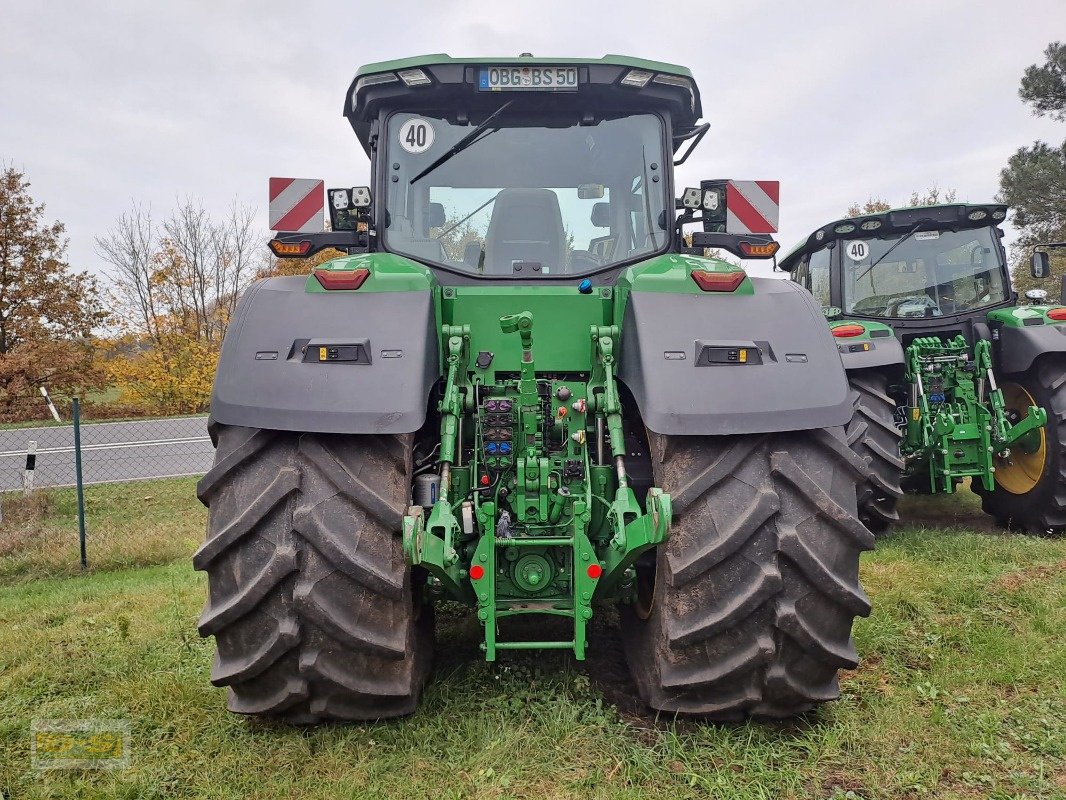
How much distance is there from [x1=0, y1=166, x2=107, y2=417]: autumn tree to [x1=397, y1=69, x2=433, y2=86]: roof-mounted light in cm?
1889

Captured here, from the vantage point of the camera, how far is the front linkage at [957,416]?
5.73 metres

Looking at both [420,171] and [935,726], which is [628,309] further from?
[935,726]

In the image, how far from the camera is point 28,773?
7.99 feet

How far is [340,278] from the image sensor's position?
8.75 feet

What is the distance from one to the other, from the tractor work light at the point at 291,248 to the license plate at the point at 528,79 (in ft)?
3.31

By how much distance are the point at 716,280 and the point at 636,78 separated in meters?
1.01

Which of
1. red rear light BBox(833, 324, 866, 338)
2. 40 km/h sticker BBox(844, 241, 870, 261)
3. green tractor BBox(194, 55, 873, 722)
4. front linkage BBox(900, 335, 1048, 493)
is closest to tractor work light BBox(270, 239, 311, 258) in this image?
green tractor BBox(194, 55, 873, 722)

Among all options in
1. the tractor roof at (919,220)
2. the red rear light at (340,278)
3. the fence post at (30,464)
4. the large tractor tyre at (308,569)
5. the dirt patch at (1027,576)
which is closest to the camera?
the large tractor tyre at (308,569)

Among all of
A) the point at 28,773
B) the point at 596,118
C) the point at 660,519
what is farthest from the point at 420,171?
the point at 28,773

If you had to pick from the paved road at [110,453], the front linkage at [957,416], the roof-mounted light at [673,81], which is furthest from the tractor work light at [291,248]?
the paved road at [110,453]

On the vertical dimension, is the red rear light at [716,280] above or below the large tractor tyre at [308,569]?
above

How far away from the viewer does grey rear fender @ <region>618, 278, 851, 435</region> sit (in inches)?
92.7

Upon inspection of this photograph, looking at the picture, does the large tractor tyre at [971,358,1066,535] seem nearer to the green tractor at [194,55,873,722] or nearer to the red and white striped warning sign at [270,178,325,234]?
the green tractor at [194,55,873,722]

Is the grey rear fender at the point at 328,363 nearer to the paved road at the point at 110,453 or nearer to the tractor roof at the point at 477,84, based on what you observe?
the tractor roof at the point at 477,84
